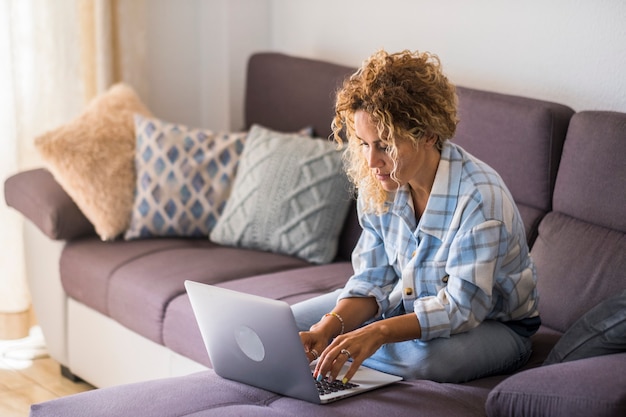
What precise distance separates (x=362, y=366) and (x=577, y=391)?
0.56 metres

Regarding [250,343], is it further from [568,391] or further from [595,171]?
[595,171]

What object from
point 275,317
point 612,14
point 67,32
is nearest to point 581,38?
point 612,14

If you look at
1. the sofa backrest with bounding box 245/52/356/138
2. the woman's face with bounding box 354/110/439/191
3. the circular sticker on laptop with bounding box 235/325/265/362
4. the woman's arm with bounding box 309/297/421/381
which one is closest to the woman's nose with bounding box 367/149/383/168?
the woman's face with bounding box 354/110/439/191

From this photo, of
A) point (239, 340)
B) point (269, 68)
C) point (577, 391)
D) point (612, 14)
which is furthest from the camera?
point (269, 68)

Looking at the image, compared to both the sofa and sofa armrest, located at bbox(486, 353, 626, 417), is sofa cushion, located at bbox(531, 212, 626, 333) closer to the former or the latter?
the sofa

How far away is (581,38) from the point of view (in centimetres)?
275

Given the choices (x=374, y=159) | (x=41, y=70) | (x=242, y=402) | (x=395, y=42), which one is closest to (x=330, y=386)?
(x=242, y=402)

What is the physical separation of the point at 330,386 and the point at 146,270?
3.53 feet

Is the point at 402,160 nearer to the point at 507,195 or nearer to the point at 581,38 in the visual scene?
the point at 507,195

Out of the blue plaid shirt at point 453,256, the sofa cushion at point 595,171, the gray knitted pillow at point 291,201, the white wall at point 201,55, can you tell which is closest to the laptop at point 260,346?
the blue plaid shirt at point 453,256

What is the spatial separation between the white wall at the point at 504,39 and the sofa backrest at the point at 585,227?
1.03 ft

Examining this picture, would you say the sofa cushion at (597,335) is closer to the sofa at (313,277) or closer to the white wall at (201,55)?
the sofa at (313,277)

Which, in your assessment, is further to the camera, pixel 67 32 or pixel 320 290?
pixel 67 32

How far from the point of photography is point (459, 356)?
2020 mm
